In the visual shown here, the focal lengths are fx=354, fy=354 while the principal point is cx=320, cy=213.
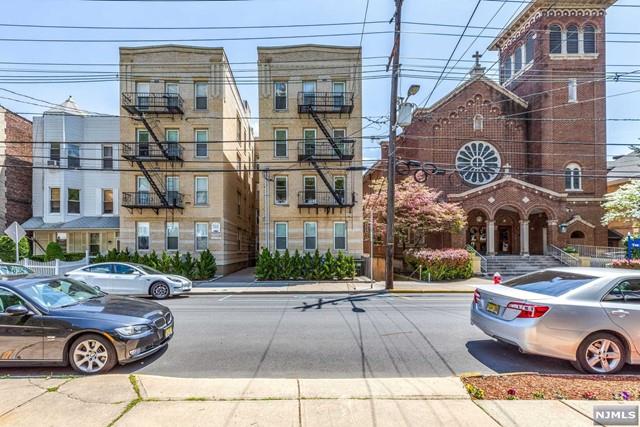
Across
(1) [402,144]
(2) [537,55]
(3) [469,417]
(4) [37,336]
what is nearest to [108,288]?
(4) [37,336]

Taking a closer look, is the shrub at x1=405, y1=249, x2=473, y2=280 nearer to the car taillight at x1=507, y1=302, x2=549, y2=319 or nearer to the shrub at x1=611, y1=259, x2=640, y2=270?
the shrub at x1=611, y1=259, x2=640, y2=270

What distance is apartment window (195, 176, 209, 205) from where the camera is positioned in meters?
20.5

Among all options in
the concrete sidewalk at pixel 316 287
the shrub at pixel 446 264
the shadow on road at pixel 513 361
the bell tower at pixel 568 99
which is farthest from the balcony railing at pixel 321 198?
the bell tower at pixel 568 99

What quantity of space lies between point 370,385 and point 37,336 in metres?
4.76

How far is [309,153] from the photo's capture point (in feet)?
67.8

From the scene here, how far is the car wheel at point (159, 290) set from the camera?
504 inches

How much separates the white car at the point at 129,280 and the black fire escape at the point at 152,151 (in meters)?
6.94

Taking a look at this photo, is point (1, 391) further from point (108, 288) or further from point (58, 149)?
point (58, 149)

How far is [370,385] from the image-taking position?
4.42 meters

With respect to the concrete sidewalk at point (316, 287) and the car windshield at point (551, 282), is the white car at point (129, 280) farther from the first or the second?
the car windshield at point (551, 282)

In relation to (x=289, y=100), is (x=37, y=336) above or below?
below

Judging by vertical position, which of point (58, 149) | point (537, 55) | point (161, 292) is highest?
point (537, 55)

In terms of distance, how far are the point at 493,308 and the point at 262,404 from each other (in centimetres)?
406

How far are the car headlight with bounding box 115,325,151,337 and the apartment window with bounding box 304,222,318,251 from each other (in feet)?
51.0
